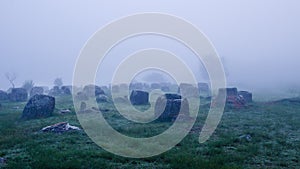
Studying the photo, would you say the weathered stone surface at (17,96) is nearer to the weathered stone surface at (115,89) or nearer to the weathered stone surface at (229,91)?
the weathered stone surface at (115,89)

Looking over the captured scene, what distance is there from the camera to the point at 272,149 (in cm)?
2297

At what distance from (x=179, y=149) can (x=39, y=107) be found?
76.2 ft

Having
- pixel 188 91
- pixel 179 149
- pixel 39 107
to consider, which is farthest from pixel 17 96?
pixel 179 149

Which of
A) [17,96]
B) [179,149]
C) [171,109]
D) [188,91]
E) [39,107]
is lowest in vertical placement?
[179,149]

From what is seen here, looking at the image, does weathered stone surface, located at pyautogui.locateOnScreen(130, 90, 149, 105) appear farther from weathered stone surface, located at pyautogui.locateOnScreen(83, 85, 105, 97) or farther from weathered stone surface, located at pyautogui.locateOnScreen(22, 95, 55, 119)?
weathered stone surface, located at pyautogui.locateOnScreen(22, 95, 55, 119)

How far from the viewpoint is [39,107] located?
4009 centimetres

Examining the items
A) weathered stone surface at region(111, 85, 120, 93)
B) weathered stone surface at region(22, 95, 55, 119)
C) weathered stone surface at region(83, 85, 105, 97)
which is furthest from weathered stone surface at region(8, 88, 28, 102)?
weathered stone surface at region(22, 95, 55, 119)

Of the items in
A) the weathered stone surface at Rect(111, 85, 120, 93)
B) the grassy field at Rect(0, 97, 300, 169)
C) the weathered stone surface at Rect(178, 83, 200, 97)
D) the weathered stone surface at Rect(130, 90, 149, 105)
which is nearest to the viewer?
the grassy field at Rect(0, 97, 300, 169)

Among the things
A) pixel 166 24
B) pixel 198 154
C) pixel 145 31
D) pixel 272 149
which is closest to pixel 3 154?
pixel 198 154

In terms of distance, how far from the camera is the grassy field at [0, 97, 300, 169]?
62.2 feet

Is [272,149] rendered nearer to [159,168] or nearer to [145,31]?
[159,168]

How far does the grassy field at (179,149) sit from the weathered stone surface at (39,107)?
225 inches

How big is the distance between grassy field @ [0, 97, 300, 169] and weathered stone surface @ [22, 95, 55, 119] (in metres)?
5.73

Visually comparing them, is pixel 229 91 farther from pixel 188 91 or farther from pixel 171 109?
pixel 171 109
